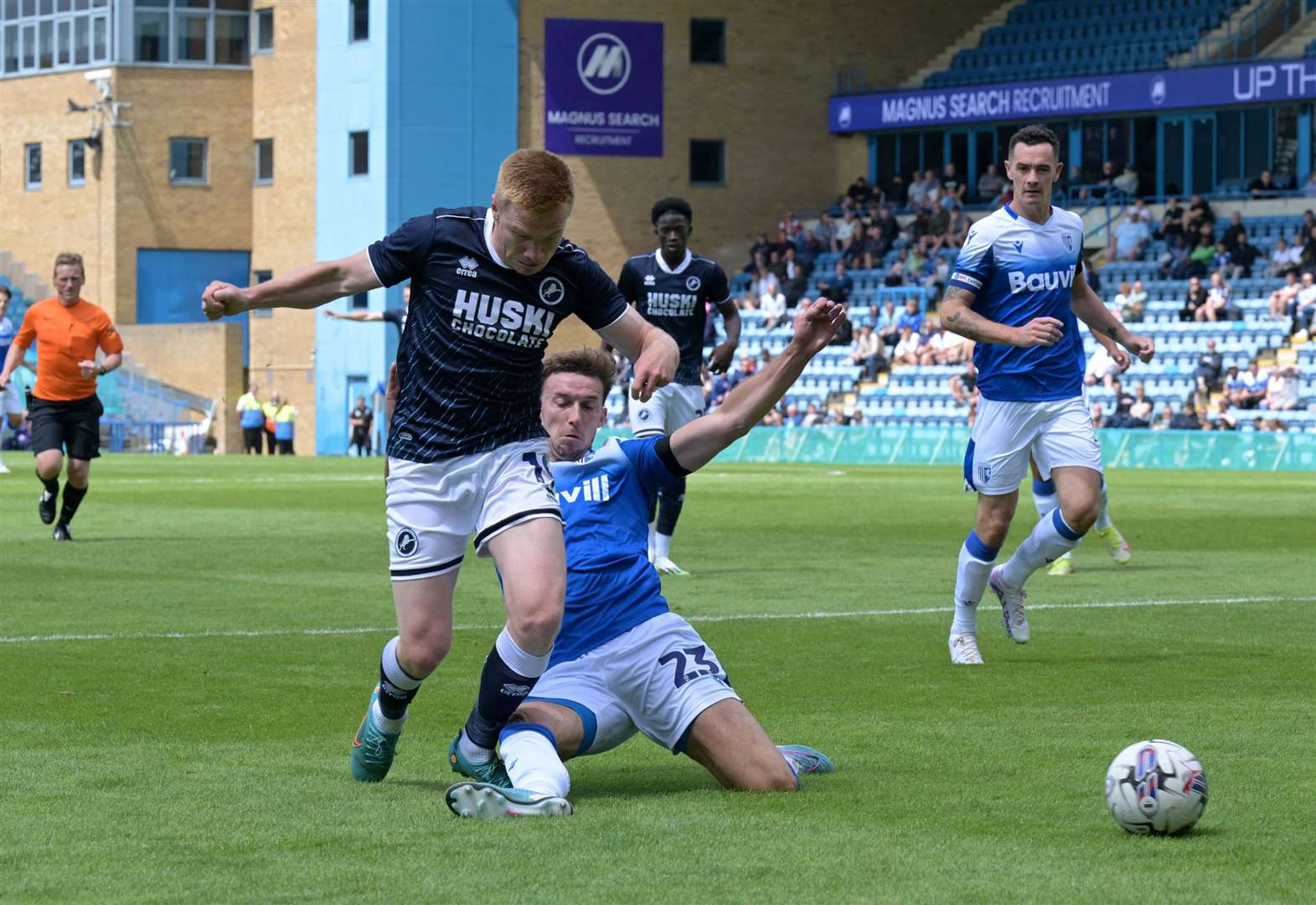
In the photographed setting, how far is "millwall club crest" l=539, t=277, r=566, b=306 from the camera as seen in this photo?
22.4ft

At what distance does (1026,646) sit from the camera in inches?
427

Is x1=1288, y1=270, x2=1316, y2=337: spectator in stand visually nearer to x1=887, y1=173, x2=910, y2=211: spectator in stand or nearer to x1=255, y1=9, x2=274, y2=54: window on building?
x1=887, y1=173, x2=910, y2=211: spectator in stand

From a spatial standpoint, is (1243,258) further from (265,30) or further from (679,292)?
(265,30)

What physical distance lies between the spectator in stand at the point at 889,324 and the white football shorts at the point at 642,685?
1484 inches

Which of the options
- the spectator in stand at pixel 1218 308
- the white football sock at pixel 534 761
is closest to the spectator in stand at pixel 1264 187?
the spectator in stand at pixel 1218 308

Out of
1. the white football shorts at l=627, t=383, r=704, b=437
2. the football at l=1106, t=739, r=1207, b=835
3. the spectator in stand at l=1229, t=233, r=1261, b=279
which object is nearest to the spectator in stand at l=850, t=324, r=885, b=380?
the spectator in stand at l=1229, t=233, r=1261, b=279

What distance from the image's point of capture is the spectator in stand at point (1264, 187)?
145 feet

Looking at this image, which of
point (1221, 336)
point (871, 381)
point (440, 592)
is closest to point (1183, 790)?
point (440, 592)

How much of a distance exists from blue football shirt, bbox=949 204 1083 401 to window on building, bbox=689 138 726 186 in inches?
1806

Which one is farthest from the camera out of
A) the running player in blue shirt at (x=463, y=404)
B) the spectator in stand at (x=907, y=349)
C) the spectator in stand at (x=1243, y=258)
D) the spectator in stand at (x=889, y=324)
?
the spectator in stand at (x=889, y=324)

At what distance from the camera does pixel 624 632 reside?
6.97 metres

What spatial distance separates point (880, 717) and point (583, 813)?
2.25m

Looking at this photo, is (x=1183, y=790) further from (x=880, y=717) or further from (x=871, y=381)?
(x=871, y=381)

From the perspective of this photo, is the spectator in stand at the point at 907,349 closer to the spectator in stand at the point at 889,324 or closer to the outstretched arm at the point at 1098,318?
the spectator in stand at the point at 889,324
